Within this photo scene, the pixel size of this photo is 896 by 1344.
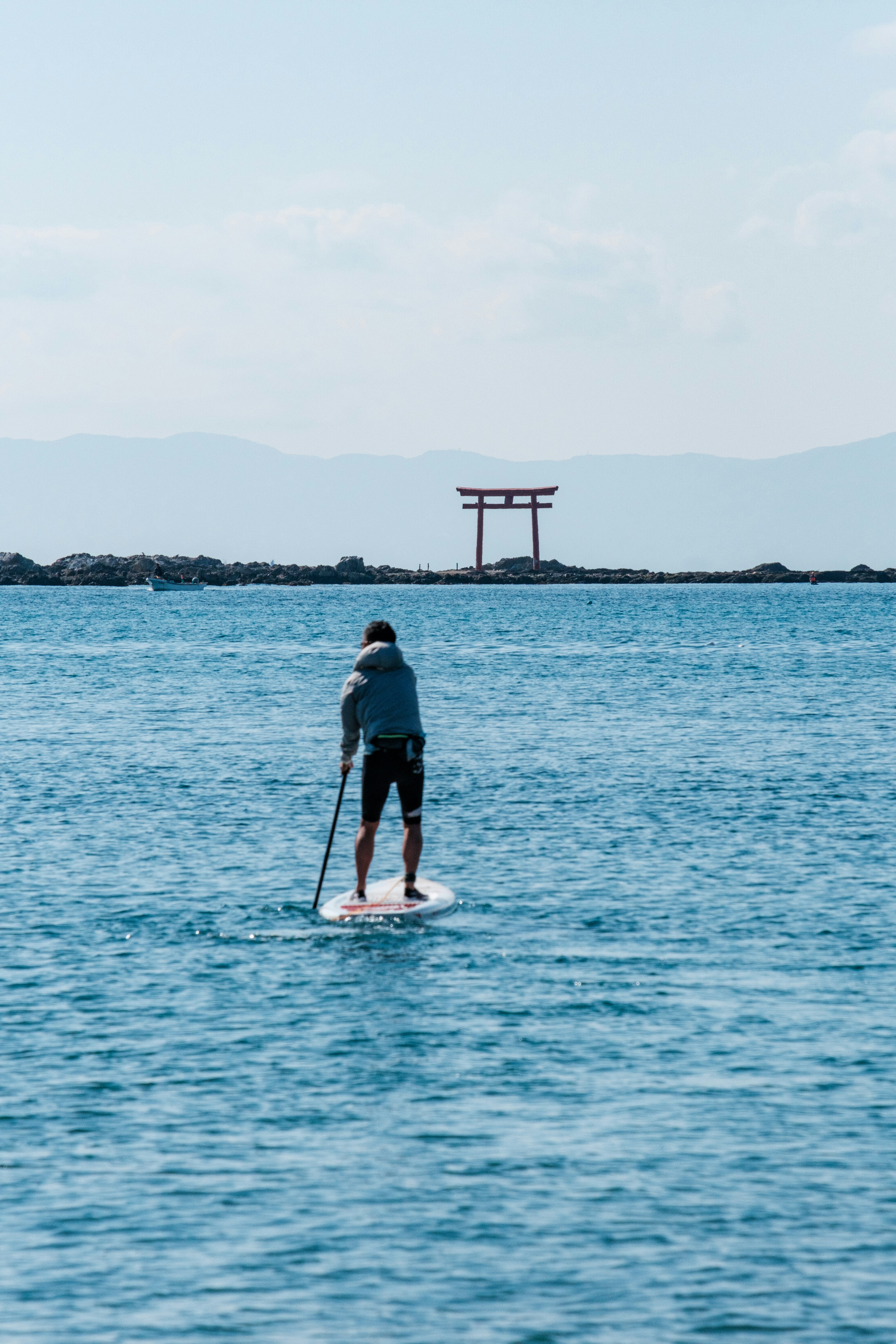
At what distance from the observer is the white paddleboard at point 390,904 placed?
42.3ft

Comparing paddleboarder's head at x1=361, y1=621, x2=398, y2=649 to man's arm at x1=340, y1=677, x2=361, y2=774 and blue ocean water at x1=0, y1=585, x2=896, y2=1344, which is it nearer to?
man's arm at x1=340, y1=677, x2=361, y2=774

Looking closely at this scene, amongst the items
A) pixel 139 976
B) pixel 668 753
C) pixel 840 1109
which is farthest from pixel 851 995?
pixel 668 753

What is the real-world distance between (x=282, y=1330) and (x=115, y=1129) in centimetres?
235

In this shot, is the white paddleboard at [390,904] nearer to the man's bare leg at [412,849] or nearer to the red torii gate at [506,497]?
the man's bare leg at [412,849]

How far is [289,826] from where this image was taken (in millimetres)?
18547

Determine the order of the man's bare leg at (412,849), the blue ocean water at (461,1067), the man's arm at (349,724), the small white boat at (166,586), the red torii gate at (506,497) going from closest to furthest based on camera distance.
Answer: the blue ocean water at (461,1067), the man's arm at (349,724), the man's bare leg at (412,849), the red torii gate at (506,497), the small white boat at (166,586)

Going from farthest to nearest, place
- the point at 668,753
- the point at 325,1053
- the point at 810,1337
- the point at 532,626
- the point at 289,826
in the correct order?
the point at 532,626 < the point at 668,753 < the point at 289,826 < the point at 325,1053 < the point at 810,1337

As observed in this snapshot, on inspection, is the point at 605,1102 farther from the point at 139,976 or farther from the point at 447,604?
the point at 447,604

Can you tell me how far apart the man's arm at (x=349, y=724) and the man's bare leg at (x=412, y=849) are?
855 mm

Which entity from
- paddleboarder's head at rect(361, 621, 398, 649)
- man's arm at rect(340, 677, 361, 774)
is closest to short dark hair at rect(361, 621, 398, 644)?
paddleboarder's head at rect(361, 621, 398, 649)

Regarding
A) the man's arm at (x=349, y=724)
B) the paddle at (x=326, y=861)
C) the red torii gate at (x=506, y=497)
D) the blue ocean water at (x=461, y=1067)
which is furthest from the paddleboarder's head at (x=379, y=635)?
the red torii gate at (x=506, y=497)

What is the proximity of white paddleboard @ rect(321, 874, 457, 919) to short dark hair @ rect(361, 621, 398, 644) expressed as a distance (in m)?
2.36

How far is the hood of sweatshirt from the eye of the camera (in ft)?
40.6

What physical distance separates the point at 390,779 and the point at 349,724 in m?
0.61
